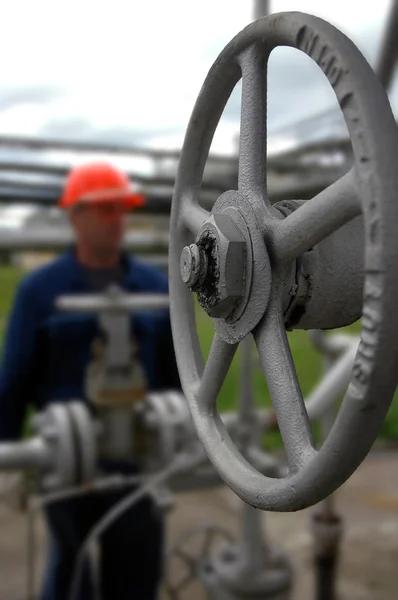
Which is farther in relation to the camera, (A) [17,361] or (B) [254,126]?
(A) [17,361]

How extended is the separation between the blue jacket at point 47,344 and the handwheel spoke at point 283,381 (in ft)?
3.58

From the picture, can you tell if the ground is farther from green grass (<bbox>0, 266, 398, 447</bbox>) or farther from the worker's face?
the worker's face

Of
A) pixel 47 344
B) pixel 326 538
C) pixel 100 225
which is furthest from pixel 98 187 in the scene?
pixel 326 538

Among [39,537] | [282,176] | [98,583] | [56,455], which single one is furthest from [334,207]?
[39,537]

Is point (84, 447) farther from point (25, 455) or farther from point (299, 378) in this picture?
point (299, 378)

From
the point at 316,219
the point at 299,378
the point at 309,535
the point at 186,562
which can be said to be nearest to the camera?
the point at 316,219

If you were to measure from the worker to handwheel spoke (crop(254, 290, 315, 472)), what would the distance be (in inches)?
43.0

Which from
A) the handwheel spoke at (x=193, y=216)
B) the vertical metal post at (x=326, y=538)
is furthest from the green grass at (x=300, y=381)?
the handwheel spoke at (x=193, y=216)

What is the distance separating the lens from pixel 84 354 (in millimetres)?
1530

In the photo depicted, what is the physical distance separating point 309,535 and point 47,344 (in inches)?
49.8

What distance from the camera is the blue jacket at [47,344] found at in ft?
4.98

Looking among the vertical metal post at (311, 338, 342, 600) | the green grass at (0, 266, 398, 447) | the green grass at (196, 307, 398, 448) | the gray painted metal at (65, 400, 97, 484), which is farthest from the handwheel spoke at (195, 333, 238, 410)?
the green grass at (196, 307, 398, 448)

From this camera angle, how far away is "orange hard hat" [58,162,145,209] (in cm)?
154

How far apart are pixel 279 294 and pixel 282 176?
177 cm
